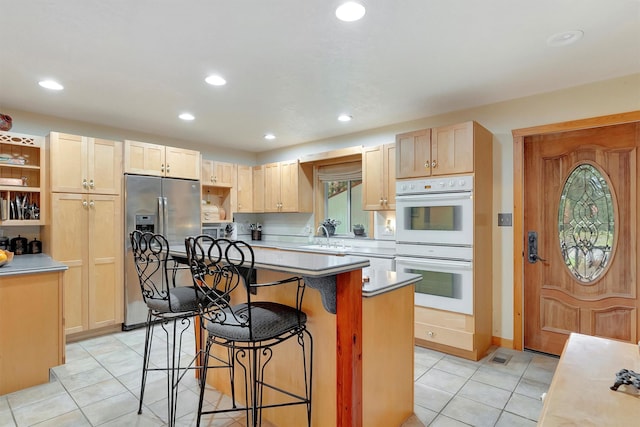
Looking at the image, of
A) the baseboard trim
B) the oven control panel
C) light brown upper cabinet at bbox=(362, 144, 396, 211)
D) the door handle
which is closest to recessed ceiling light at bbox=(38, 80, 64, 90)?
light brown upper cabinet at bbox=(362, 144, 396, 211)

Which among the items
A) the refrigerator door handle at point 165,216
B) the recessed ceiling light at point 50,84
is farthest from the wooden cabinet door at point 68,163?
the refrigerator door handle at point 165,216

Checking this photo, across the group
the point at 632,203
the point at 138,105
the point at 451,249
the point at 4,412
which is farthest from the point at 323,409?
the point at 138,105

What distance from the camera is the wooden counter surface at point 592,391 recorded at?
951 mm

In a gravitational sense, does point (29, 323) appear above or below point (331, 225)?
below

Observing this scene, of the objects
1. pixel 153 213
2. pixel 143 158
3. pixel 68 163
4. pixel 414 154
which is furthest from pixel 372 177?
pixel 68 163

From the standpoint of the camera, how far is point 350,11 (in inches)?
73.8

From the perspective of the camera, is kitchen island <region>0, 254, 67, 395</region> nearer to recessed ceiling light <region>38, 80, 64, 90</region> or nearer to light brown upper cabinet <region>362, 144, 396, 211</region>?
recessed ceiling light <region>38, 80, 64, 90</region>

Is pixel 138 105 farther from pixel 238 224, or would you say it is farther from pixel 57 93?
pixel 238 224

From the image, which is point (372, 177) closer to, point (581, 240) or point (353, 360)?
point (581, 240)

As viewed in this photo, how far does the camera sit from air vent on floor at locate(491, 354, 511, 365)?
3.01 meters

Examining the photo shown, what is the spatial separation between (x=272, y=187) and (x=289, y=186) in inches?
15.2

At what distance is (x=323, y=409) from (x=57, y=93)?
11.6 ft

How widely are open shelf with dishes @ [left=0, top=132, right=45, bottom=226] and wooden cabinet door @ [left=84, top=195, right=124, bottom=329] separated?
49cm

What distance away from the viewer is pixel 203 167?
4957 mm
